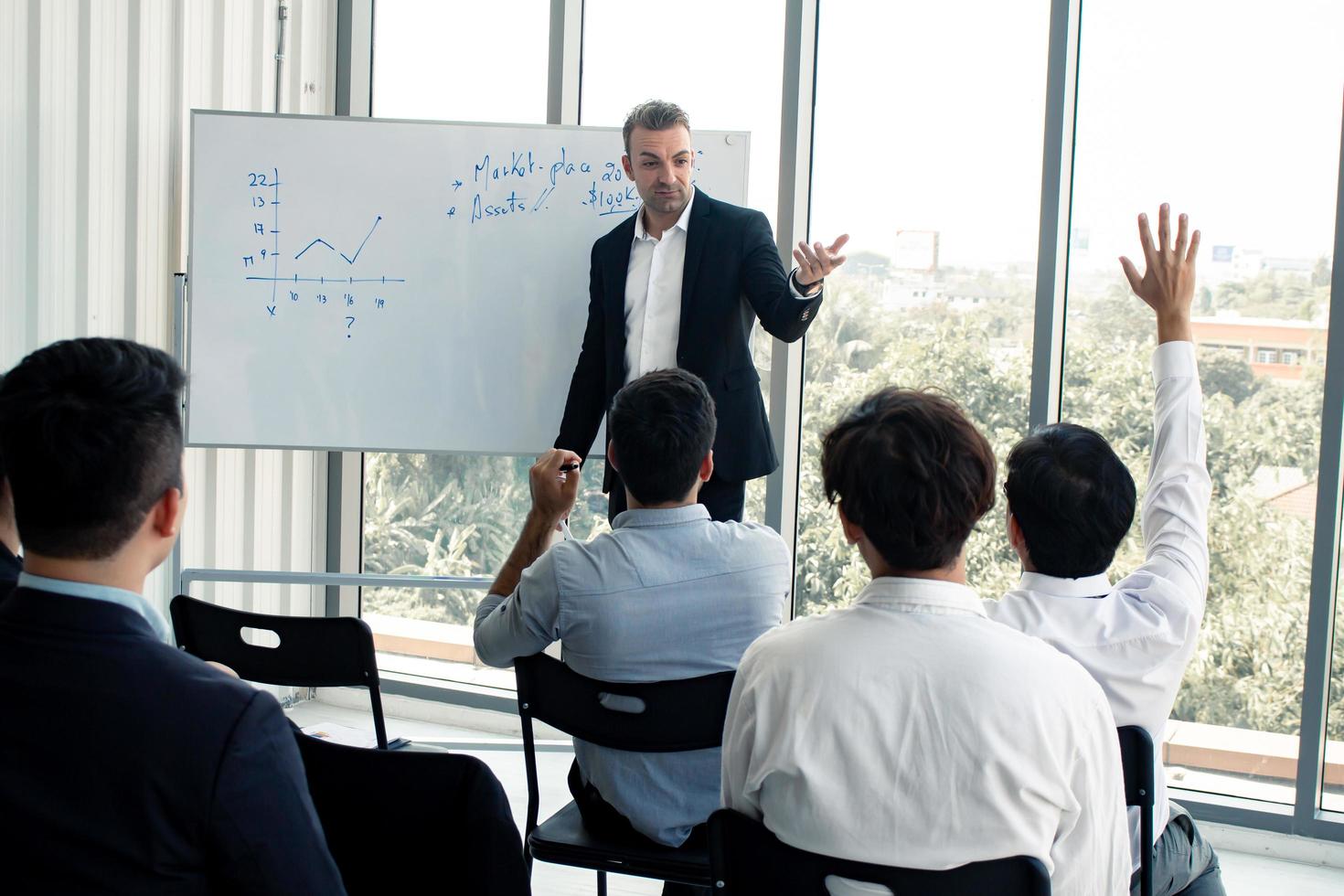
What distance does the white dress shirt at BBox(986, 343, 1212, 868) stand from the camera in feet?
5.16

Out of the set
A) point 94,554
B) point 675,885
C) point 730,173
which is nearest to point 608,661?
point 675,885

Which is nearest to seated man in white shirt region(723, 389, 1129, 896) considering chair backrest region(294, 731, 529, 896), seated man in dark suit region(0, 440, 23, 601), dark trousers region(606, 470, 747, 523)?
chair backrest region(294, 731, 529, 896)

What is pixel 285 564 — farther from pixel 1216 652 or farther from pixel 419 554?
pixel 1216 652

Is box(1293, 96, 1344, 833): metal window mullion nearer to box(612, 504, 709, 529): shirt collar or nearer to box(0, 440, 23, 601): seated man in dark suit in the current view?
box(612, 504, 709, 529): shirt collar

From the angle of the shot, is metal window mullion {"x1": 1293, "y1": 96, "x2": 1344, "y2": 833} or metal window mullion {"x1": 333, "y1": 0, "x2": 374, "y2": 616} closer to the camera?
metal window mullion {"x1": 1293, "y1": 96, "x2": 1344, "y2": 833}

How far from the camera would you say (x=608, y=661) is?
177 cm

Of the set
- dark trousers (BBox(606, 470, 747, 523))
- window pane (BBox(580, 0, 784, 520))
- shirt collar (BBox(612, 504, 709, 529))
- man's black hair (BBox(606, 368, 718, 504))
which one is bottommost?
dark trousers (BBox(606, 470, 747, 523))

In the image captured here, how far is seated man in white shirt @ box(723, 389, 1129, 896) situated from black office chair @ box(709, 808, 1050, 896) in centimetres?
3

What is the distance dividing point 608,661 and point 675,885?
0.54 metres

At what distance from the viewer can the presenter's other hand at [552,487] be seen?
2051 mm

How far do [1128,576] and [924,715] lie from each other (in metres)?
0.71

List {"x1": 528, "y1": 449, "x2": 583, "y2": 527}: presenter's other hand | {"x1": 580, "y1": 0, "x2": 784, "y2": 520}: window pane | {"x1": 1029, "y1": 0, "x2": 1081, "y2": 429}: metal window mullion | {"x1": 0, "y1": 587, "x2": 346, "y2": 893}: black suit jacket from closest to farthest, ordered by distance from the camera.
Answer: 1. {"x1": 0, "y1": 587, "x2": 346, "y2": 893}: black suit jacket
2. {"x1": 528, "y1": 449, "x2": 583, "y2": 527}: presenter's other hand
3. {"x1": 1029, "y1": 0, "x2": 1081, "y2": 429}: metal window mullion
4. {"x1": 580, "y1": 0, "x2": 784, "y2": 520}: window pane

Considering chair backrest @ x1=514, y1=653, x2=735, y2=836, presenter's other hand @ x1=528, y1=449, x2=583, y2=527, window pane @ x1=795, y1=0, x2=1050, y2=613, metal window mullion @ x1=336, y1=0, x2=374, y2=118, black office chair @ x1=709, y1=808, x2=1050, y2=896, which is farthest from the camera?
metal window mullion @ x1=336, y1=0, x2=374, y2=118

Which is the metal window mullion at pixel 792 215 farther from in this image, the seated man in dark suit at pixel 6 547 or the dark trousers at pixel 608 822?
the seated man in dark suit at pixel 6 547
